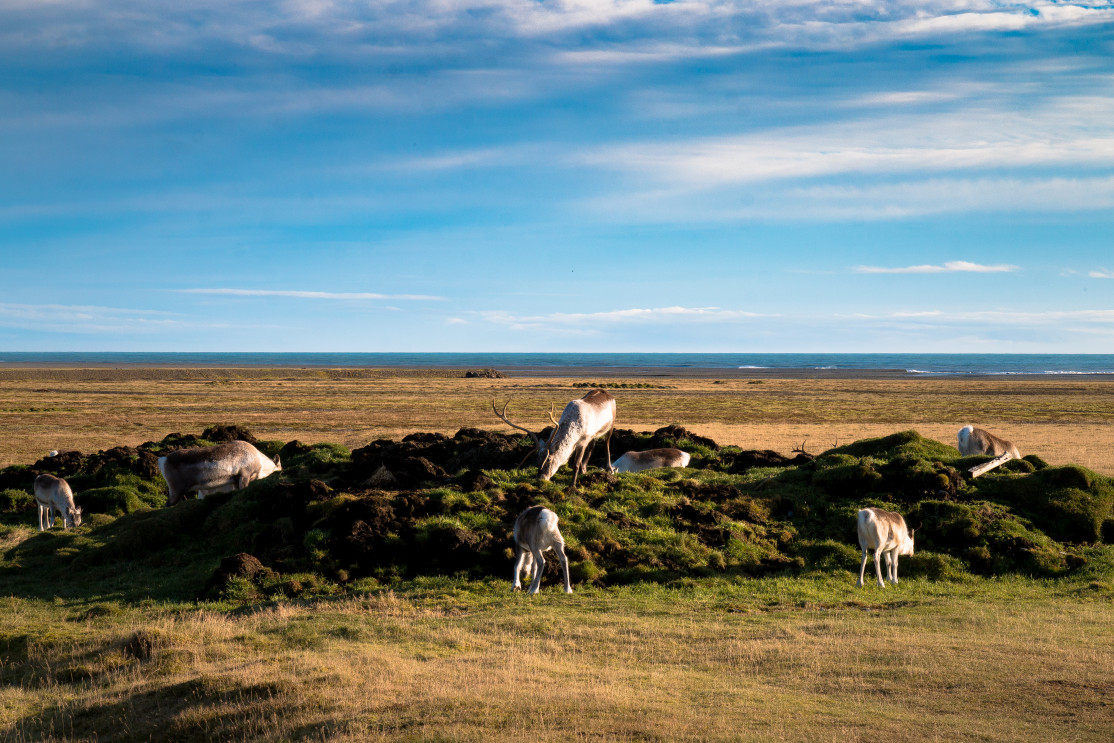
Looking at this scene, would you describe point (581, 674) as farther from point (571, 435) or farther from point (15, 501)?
point (15, 501)

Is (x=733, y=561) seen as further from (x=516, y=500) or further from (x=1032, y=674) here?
(x=1032, y=674)

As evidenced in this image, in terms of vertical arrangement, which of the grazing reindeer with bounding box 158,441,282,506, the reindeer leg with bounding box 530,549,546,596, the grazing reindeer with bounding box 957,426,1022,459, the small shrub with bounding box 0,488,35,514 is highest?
the grazing reindeer with bounding box 957,426,1022,459

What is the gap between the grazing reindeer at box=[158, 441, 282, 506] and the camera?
21.0 metres

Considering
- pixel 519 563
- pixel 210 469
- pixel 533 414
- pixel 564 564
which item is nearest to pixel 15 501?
pixel 210 469

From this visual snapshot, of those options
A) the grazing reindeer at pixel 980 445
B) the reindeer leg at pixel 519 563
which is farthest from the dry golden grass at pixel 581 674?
the grazing reindeer at pixel 980 445

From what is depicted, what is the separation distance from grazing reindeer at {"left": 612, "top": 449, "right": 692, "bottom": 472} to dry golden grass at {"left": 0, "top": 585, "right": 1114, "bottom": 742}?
31.1ft

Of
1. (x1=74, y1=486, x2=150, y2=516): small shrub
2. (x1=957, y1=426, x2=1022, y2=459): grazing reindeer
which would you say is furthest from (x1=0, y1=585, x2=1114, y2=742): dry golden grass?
(x1=957, y1=426, x2=1022, y2=459): grazing reindeer

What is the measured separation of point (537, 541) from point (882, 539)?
660 cm

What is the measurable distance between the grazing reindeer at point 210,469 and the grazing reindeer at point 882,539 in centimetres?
1485

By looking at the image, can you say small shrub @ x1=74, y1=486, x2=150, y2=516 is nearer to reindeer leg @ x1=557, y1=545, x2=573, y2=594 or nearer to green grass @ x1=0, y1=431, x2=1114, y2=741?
green grass @ x1=0, y1=431, x2=1114, y2=741

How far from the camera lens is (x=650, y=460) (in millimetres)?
23625

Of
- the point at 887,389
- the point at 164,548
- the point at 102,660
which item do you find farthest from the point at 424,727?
the point at 887,389

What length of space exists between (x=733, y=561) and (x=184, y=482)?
45.3 ft

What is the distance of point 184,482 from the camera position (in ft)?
69.2
